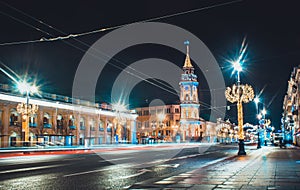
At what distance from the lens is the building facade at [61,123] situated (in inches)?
2152

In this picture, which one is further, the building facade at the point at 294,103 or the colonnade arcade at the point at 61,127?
the building facade at the point at 294,103

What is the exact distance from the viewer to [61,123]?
2655 inches

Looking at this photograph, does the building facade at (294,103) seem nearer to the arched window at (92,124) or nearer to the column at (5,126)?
the arched window at (92,124)

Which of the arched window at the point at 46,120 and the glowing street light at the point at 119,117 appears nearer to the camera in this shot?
the arched window at the point at 46,120

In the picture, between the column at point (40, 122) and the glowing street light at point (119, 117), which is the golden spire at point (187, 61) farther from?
the column at point (40, 122)

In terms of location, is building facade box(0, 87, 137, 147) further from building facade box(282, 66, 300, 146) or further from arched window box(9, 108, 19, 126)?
building facade box(282, 66, 300, 146)

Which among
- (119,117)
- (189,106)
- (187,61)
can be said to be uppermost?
(187,61)

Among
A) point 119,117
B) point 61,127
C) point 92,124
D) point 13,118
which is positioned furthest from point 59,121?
point 119,117

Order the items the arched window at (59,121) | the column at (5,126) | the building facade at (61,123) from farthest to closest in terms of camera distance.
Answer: the arched window at (59,121)
the building facade at (61,123)
the column at (5,126)

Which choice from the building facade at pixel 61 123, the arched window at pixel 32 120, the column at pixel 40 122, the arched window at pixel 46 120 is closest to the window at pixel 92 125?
the building facade at pixel 61 123

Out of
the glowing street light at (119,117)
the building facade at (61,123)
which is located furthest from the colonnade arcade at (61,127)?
the glowing street light at (119,117)

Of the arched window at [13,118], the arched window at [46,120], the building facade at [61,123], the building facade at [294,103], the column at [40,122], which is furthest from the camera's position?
the arched window at [46,120]

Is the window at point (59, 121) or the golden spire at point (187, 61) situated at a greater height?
the golden spire at point (187, 61)

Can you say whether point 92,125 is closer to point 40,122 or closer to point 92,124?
point 92,124
